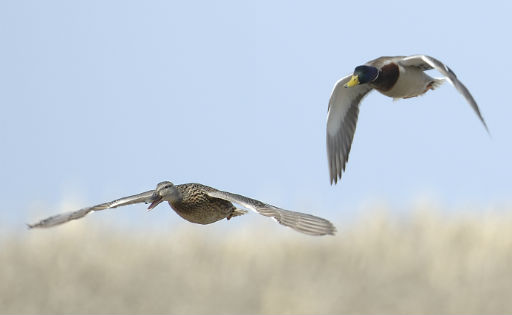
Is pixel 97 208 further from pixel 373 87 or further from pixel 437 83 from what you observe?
pixel 437 83

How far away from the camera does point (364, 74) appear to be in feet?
22.0

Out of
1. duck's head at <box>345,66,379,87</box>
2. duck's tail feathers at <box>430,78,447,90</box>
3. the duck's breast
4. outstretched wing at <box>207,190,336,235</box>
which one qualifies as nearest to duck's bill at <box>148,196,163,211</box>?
outstretched wing at <box>207,190,336,235</box>

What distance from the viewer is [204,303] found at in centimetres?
1109

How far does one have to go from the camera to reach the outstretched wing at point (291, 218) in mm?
4547

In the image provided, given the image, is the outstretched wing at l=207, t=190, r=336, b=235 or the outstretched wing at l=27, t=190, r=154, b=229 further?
the outstretched wing at l=27, t=190, r=154, b=229

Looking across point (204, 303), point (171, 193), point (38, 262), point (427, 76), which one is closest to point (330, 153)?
point (427, 76)

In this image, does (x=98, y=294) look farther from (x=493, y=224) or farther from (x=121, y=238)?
(x=493, y=224)

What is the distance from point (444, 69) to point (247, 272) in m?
5.75

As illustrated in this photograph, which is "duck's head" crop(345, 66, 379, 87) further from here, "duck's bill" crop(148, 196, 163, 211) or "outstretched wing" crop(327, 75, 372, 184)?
"duck's bill" crop(148, 196, 163, 211)

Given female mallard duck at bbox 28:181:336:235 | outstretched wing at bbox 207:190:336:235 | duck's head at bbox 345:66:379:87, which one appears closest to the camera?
outstretched wing at bbox 207:190:336:235

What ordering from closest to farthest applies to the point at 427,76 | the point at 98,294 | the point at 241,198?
the point at 241,198 < the point at 427,76 < the point at 98,294

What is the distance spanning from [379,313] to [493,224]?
205cm

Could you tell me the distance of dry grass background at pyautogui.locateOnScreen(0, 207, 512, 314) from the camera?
11.1 meters

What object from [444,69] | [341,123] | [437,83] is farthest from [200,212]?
[341,123]
